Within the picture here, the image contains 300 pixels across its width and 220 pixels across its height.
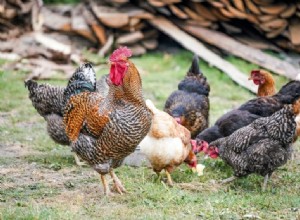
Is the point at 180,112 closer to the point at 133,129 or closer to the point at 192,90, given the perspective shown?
the point at 192,90

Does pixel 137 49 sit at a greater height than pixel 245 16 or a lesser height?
lesser

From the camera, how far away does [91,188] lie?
23.9ft

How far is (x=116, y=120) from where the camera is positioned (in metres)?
6.53

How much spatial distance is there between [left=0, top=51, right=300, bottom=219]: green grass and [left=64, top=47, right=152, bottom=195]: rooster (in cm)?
47

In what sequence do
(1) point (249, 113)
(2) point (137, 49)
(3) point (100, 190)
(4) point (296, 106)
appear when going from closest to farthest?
1. (3) point (100, 190)
2. (4) point (296, 106)
3. (1) point (249, 113)
4. (2) point (137, 49)

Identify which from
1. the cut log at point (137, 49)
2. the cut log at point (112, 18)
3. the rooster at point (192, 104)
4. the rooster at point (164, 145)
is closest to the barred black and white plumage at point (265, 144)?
the rooster at point (164, 145)

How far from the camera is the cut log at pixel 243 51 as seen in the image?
12937 mm

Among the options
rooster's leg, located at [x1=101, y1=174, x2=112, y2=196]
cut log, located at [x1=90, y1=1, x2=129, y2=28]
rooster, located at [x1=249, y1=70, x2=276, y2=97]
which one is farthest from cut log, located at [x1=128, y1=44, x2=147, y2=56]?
rooster's leg, located at [x1=101, y1=174, x2=112, y2=196]

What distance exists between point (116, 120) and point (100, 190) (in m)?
1.03

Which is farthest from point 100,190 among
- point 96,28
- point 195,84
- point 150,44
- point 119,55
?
point 150,44

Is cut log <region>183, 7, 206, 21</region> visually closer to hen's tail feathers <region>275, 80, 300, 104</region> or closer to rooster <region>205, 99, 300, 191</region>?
hen's tail feathers <region>275, 80, 300, 104</region>

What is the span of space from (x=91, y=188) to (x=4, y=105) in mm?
4292

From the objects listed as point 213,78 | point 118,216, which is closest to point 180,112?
point 118,216

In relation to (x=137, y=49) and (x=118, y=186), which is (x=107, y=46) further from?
(x=118, y=186)
